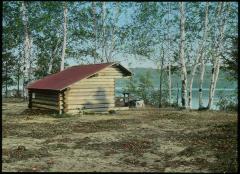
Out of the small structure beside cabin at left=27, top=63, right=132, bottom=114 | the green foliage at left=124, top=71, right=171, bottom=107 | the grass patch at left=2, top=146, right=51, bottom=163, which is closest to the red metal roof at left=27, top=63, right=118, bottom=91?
the small structure beside cabin at left=27, top=63, right=132, bottom=114

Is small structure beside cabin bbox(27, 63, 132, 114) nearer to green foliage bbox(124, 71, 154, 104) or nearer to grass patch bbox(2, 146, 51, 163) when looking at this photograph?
grass patch bbox(2, 146, 51, 163)

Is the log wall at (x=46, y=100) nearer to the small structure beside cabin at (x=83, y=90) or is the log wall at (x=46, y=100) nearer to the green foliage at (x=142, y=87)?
the small structure beside cabin at (x=83, y=90)

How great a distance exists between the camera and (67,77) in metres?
27.6

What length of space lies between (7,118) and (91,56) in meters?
25.9

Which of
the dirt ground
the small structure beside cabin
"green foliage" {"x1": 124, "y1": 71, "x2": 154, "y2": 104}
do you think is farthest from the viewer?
"green foliage" {"x1": 124, "y1": 71, "x2": 154, "y2": 104}

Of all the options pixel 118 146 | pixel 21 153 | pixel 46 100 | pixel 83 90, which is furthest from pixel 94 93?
pixel 21 153

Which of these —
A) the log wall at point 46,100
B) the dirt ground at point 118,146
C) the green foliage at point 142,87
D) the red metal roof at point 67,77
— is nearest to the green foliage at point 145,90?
the green foliage at point 142,87

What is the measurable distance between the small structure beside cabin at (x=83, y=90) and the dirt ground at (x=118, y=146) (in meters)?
3.68

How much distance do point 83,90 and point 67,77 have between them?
6.96ft

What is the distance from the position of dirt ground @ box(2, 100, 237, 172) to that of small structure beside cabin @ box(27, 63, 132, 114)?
368 cm

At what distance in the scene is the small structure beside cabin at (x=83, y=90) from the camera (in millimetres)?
25406

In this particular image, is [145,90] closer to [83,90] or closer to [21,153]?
[83,90]

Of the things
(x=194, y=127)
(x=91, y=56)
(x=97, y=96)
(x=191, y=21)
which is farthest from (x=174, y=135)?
(x=91, y=56)

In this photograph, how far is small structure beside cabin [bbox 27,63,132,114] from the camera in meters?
25.4
